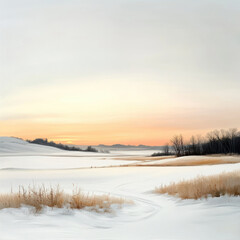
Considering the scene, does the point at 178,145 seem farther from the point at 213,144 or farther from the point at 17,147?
the point at 17,147

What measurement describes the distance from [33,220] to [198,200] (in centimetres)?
310

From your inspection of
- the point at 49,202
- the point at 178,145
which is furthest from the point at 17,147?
the point at 49,202

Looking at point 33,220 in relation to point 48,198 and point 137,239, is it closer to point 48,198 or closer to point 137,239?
point 48,198

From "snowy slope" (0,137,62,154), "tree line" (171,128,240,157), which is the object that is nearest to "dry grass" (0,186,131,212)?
"tree line" (171,128,240,157)

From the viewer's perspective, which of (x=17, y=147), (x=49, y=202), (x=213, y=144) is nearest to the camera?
(x=49, y=202)

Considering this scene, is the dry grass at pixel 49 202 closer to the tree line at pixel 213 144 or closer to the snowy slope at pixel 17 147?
the tree line at pixel 213 144

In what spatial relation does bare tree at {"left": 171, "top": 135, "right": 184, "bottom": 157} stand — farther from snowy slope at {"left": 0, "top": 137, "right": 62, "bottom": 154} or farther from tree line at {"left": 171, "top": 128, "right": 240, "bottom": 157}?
snowy slope at {"left": 0, "top": 137, "right": 62, "bottom": 154}

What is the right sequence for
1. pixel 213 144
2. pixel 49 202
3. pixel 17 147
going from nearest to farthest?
pixel 49 202 < pixel 213 144 < pixel 17 147

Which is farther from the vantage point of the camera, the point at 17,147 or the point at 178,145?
the point at 17,147

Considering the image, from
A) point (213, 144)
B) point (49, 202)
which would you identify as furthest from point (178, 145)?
point (49, 202)

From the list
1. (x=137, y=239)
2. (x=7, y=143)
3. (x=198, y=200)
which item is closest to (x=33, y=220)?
(x=137, y=239)

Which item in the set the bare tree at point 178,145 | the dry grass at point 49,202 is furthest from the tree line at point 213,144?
the dry grass at point 49,202

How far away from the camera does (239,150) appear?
25.5 metres

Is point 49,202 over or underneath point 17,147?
underneath
